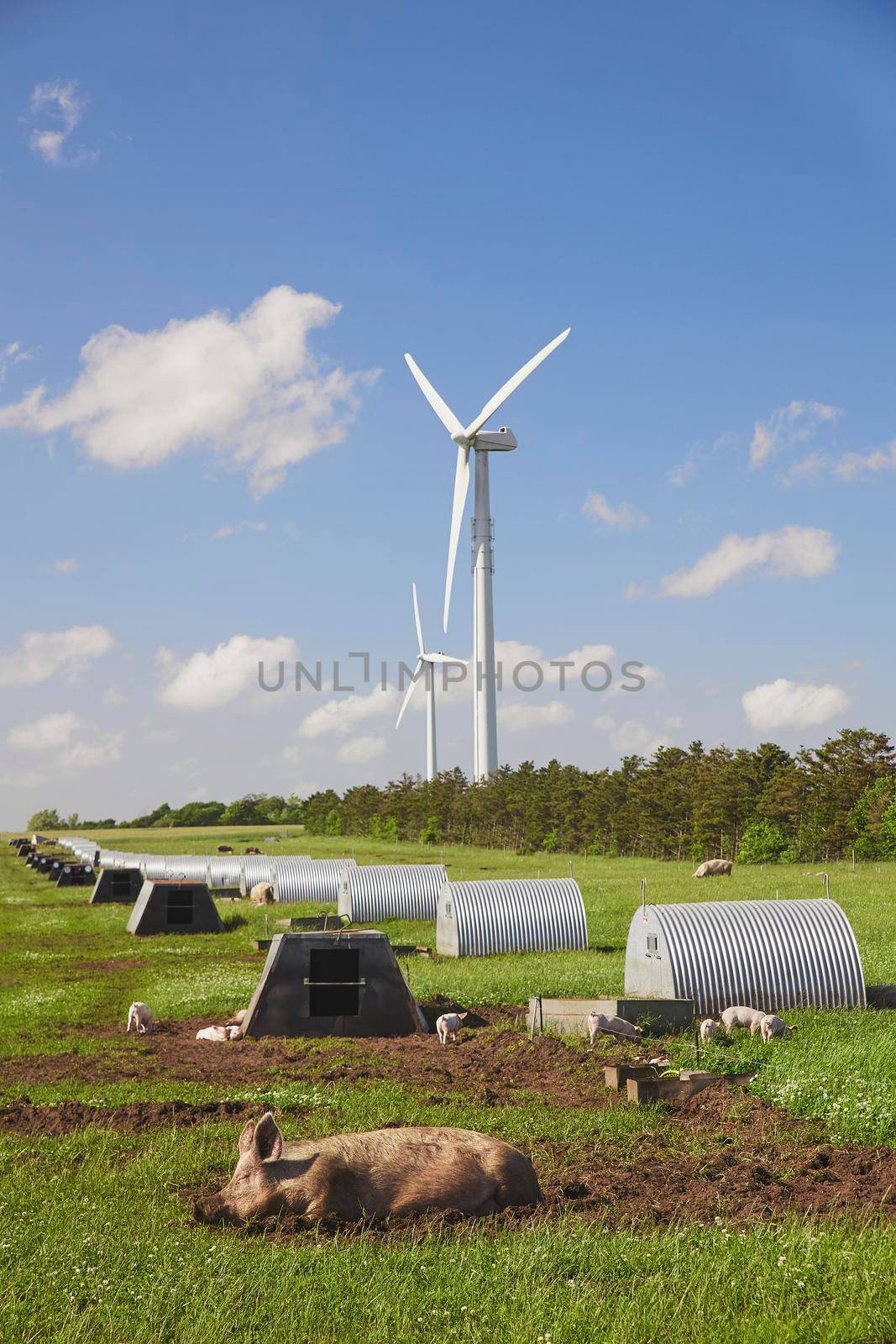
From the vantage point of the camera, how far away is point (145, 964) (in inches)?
1128

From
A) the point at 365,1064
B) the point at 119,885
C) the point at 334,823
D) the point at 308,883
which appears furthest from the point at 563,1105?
the point at 334,823

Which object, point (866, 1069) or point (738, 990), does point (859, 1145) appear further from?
point (738, 990)

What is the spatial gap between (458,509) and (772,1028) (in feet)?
198

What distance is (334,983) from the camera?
1900 cm

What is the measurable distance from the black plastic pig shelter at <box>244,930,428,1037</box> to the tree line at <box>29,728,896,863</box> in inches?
1957

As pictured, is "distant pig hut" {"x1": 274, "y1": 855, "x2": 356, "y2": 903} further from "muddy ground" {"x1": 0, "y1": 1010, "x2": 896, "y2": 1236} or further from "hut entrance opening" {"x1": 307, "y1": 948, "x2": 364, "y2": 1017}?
"muddy ground" {"x1": 0, "y1": 1010, "x2": 896, "y2": 1236}

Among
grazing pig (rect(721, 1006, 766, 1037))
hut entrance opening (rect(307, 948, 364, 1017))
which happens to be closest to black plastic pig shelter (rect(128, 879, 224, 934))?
hut entrance opening (rect(307, 948, 364, 1017))

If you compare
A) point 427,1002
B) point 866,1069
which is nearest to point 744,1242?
point 866,1069

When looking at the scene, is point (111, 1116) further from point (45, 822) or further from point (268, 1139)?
point (45, 822)

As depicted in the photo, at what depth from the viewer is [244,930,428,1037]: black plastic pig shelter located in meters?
18.8

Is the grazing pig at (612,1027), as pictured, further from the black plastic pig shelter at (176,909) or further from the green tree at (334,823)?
the green tree at (334,823)

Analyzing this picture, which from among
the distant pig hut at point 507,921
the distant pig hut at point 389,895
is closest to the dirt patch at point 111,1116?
the distant pig hut at point 507,921

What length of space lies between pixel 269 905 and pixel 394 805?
8269cm

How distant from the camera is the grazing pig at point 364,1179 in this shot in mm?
8750
